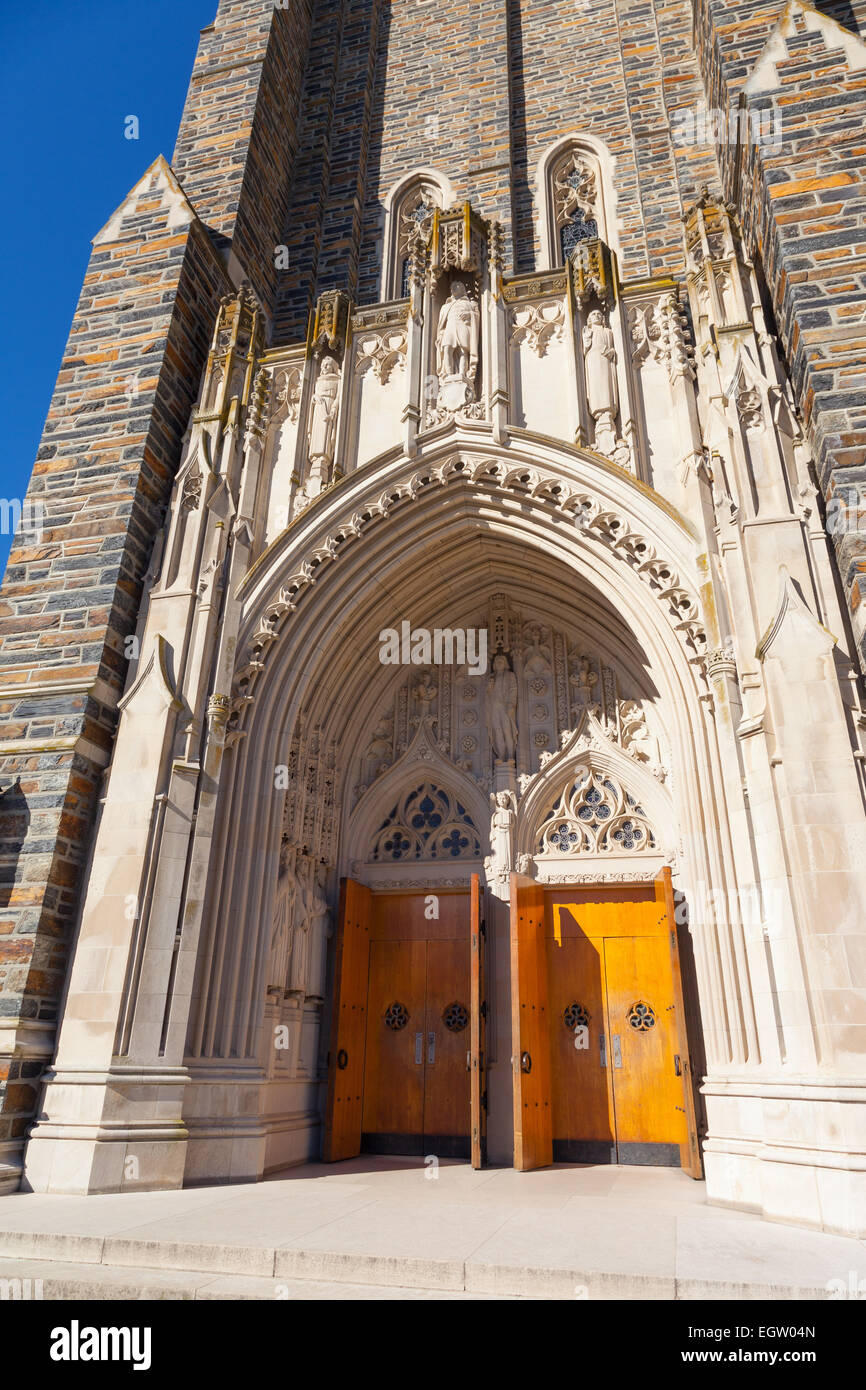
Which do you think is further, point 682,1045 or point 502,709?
point 502,709

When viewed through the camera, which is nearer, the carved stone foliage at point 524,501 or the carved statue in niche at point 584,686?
the carved stone foliage at point 524,501

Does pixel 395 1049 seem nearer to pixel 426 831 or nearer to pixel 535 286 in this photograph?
pixel 426 831

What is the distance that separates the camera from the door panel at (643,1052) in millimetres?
7348

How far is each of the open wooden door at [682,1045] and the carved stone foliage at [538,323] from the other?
522 centimetres

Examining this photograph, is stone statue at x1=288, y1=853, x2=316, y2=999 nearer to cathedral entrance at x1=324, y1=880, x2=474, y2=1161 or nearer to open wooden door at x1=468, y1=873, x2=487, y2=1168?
cathedral entrance at x1=324, y1=880, x2=474, y2=1161

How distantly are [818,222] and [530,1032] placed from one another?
7127 millimetres

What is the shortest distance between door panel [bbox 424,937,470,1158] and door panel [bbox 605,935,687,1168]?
1371mm

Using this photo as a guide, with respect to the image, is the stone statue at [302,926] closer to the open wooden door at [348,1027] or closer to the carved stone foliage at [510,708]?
the open wooden door at [348,1027]

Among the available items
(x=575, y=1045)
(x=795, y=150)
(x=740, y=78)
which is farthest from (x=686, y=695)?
(x=740, y=78)

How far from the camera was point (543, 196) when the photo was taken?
38.8 feet

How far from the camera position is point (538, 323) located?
8672 millimetres

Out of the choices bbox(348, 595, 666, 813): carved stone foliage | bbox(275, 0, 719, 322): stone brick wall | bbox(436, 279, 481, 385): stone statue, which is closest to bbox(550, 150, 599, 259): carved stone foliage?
bbox(275, 0, 719, 322): stone brick wall

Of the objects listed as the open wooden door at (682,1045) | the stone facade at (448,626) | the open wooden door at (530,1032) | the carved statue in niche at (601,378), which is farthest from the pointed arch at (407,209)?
the open wooden door at (682,1045)

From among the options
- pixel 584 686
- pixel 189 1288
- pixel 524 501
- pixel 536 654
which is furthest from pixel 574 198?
pixel 189 1288
